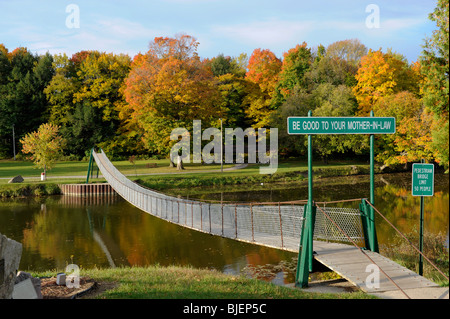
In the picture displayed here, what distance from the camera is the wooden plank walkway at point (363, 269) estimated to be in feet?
22.7

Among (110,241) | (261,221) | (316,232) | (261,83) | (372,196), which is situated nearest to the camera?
(372,196)

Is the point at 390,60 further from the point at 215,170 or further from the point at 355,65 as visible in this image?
the point at 215,170

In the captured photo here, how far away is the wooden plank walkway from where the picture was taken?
6.93 metres

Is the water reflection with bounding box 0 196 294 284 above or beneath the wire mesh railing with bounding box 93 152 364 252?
beneath

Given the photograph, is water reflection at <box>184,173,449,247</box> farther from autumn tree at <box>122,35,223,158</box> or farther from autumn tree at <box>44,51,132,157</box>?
autumn tree at <box>44,51,132,157</box>

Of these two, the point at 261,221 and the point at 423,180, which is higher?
the point at 423,180

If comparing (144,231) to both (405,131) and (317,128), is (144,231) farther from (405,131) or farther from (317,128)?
(405,131)

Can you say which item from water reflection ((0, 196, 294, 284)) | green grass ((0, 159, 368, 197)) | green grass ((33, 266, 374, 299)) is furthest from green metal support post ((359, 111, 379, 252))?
green grass ((0, 159, 368, 197))

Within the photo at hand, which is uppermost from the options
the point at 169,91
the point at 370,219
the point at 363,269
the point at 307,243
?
the point at 169,91

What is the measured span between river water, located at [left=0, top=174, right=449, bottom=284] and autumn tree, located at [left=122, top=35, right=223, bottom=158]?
26.3 ft

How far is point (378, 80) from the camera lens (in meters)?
32.4

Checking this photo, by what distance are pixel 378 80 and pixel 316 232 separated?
2443 centimetres

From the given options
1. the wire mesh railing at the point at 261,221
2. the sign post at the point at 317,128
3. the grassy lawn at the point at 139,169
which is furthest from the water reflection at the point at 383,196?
the sign post at the point at 317,128

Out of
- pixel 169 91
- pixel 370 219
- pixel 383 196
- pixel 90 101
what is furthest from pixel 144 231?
pixel 90 101
